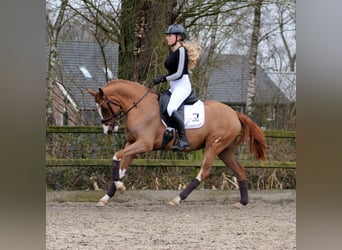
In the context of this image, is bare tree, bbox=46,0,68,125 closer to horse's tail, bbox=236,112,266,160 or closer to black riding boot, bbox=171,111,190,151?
black riding boot, bbox=171,111,190,151

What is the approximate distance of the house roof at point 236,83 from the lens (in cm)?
581

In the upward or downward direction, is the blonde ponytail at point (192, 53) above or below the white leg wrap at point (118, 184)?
above

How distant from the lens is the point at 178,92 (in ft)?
17.5

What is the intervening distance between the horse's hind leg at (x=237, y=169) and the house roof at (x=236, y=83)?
542 mm

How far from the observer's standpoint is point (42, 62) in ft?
14.0

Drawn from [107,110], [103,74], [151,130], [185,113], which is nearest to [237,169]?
[185,113]

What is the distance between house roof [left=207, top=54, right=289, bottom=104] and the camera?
5809 millimetres

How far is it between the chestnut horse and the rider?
0.13 meters

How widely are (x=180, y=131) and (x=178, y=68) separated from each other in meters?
0.56

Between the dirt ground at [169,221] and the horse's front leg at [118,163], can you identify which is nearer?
the dirt ground at [169,221]

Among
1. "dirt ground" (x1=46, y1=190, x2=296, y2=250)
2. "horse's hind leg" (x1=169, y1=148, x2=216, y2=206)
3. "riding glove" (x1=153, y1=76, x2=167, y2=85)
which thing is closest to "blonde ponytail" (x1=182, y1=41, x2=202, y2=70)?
"riding glove" (x1=153, y1=76, x2=167, y2=85)

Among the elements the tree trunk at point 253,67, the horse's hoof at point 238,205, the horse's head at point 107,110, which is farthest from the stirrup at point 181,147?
the tree trunk at point 253,67

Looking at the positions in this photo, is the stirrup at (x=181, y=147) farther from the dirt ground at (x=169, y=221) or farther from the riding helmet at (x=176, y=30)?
the riding helmet at (x=176, y=30)
